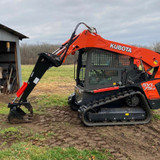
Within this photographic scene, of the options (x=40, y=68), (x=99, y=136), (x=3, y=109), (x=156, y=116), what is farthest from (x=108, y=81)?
(x=3, y=109)

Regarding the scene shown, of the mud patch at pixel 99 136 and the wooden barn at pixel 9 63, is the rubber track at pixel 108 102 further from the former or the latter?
the wooden barn at pixel 9 63

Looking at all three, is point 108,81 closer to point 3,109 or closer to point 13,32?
point 3,109

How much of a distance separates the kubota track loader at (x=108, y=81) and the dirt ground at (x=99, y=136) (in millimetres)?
297

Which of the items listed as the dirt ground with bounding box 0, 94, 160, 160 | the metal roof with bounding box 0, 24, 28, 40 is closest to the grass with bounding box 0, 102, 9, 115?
the dirt ground with bounding box 0, 94, 160, 160

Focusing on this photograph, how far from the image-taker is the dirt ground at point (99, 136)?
397 cm

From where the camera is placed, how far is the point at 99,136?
4.62 metres

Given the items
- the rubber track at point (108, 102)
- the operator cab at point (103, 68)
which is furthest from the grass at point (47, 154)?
the operator cab at point (103, 68)

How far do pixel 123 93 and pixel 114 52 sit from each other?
1.19m

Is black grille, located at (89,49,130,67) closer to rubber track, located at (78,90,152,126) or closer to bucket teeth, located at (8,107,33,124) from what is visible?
rubber track, located at (78,90,152,126)

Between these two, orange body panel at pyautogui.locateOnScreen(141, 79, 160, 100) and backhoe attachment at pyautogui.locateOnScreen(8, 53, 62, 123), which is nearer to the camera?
backhoe attachment at pyautogui.locateOnScreen(8, 53, 62, 123)

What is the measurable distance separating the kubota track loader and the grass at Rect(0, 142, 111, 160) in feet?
4.64

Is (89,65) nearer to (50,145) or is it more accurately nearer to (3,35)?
(50,145)

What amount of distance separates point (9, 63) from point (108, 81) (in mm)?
7536

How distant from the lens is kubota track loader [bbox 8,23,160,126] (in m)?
5.20
